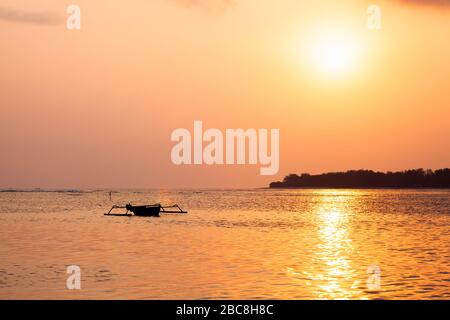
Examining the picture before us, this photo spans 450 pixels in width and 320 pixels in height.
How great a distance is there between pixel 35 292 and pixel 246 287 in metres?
8.59

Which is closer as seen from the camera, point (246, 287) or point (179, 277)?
point (246, 287)

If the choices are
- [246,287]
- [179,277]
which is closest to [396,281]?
[246,287]

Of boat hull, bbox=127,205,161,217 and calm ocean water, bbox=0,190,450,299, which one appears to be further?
boat hull, bbox=127,205,161,217

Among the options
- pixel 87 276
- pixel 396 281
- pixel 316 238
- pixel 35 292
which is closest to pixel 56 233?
pixel 316 238

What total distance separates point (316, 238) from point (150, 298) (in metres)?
31.4

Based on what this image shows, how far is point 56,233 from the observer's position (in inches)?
2293

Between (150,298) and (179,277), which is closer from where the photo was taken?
(150,298)

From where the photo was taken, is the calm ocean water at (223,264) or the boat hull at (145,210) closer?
the calm ocean water at (223,264)

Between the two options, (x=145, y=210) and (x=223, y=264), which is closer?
(x=223, y=264)

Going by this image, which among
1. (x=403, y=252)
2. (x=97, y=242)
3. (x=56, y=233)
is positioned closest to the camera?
(x=403, y=252)
